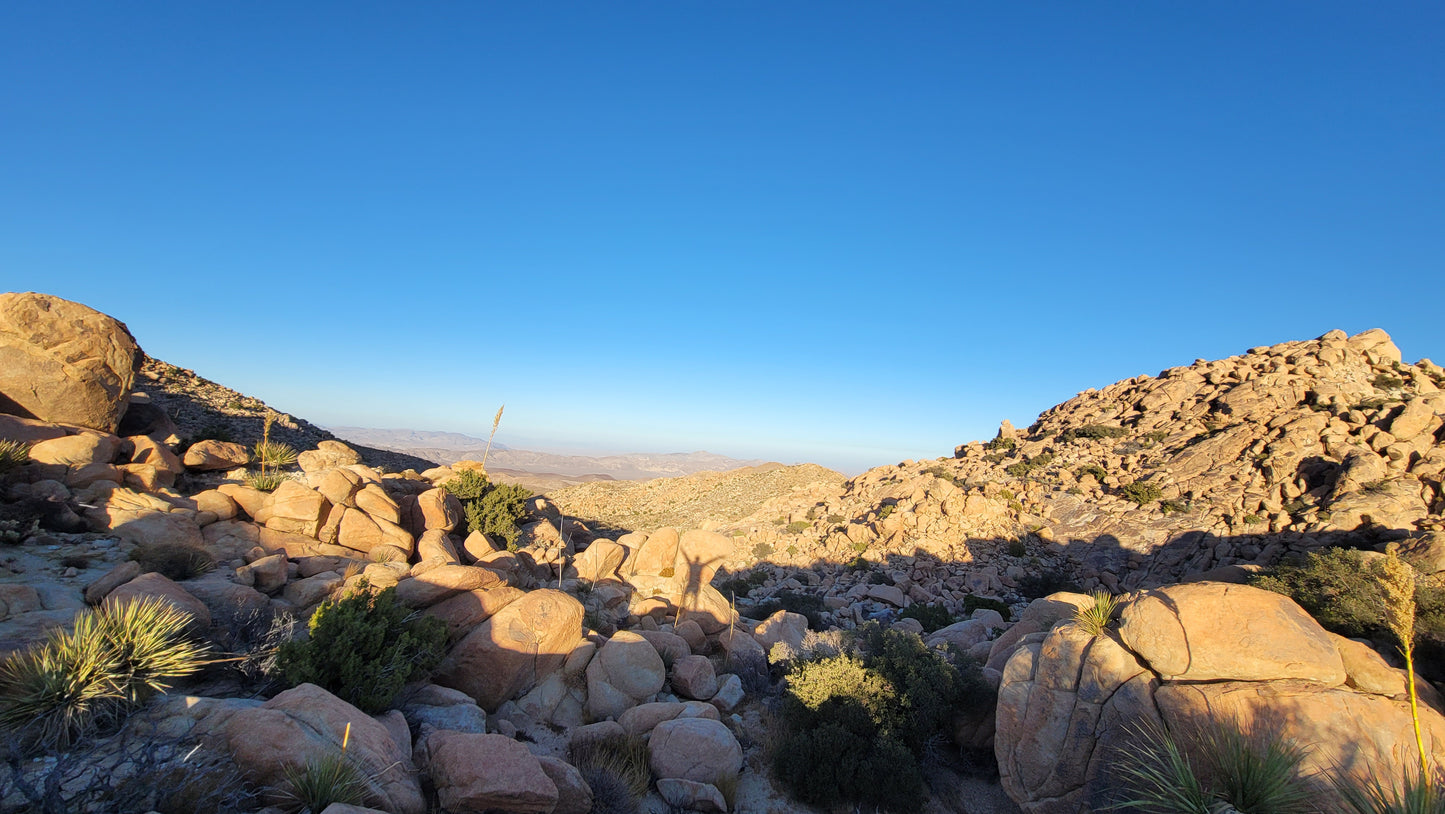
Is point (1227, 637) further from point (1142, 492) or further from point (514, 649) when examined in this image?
point (1142, 492)

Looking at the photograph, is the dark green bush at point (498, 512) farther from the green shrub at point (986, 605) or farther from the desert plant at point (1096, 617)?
the green shrub at point (986, 605)

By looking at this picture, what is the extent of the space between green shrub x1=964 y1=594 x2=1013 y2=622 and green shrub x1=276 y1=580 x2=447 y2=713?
1619cm

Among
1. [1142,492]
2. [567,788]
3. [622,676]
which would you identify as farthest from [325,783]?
[1142,492]

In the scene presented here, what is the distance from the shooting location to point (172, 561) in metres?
9.99

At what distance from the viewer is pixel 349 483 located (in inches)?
575

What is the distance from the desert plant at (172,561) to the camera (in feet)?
32.3

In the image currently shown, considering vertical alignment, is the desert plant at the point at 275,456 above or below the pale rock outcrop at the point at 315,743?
above

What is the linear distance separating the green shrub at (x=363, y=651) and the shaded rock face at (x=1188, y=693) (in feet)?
27.7

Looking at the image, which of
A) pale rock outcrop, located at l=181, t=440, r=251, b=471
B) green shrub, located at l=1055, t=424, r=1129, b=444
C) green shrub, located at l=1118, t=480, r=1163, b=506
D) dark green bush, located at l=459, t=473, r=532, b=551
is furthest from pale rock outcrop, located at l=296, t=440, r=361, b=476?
green shrub, located at l=1055, t=424, r=1129, b=444

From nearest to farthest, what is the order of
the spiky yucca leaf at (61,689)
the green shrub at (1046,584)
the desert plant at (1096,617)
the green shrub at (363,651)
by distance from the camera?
the spiky yucca leaf at (61,689) < the green shrub at (363,651) < the desert plant at (1096,617) < the green shrub at (1046,584)

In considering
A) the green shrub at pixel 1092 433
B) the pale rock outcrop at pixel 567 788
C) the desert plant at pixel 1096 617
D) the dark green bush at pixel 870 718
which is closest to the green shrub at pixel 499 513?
the dark green bush at pixel 870 718

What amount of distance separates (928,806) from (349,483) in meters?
14.3

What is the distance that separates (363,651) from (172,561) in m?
5.03

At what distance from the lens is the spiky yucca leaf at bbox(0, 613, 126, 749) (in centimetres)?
536
